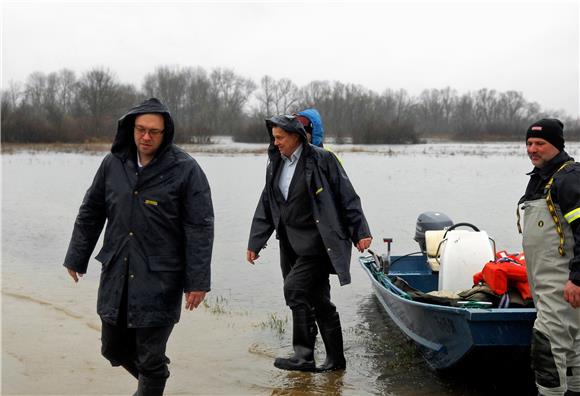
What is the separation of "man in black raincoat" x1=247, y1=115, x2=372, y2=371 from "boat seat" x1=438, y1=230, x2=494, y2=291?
51.6 inches

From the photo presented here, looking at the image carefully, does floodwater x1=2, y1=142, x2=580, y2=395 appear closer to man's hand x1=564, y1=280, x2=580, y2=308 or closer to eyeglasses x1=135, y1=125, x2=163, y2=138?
man's hand x1=564, y1=280, x2=580, y2=308

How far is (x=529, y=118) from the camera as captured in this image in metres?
109

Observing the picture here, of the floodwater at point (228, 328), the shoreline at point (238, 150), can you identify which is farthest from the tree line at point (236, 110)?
the floodwater at point (228, 328)

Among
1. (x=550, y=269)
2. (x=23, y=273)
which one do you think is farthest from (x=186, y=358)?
(x=23, y=273)

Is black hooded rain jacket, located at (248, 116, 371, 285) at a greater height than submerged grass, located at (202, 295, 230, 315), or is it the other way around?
black hooded rain jacket, located at (248, 116, 371, 285)

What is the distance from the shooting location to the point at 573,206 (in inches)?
166

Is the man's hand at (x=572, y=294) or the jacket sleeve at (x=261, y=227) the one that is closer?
the man's hand at (x=572, y=294)

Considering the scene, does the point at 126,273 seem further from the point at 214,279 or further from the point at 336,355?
the point at 214,279

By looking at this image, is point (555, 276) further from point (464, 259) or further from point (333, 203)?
point (464, 259)

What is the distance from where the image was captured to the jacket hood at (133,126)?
420cm

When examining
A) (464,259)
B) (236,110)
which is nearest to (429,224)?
(464,259)

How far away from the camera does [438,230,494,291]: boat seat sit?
6395 millimetres

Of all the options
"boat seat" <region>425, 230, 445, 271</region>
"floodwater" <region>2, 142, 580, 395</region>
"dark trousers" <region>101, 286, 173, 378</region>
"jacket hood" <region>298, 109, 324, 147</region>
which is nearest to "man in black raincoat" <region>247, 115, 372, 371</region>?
"jacket hood" <region>298, 109, 324, 147</region>

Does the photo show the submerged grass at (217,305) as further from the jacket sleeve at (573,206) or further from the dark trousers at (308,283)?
the jacket sleeve at (573,206)
